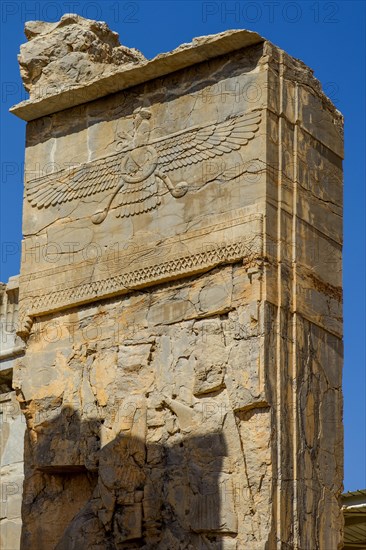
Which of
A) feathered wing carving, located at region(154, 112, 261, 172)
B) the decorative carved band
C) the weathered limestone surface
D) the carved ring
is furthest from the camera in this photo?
the weathered limestone surface

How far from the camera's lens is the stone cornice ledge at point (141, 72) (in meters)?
10.9

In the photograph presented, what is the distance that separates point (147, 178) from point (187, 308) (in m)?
1.22

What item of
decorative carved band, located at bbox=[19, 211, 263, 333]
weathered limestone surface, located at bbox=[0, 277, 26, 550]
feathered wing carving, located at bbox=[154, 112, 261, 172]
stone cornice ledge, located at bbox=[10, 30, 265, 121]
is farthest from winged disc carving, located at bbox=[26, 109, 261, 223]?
weathered limestone surface, located at bbox=[0, 277, 26, 550]

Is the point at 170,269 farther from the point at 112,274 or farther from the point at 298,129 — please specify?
the point at 298,129

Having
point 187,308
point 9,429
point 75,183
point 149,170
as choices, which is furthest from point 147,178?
point 9,429

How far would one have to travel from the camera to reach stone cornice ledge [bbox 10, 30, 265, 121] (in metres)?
10.9

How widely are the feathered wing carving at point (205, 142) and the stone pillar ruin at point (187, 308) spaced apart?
14 mm

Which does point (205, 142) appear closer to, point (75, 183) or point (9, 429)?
point (75, 183)

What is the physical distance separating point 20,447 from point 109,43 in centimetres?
440

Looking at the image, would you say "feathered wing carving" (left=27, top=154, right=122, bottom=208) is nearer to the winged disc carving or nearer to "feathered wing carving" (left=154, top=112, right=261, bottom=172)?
the winged disc carving

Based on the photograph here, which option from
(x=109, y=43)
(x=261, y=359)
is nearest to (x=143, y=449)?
(x=261, y=359)

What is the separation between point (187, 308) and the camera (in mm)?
10750

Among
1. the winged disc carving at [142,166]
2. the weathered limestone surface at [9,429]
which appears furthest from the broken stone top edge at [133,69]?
the weathered limestone surface at [9,429]

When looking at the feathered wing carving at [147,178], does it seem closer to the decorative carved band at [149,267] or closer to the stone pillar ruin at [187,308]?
the stone pillar ruin at [187,308]
